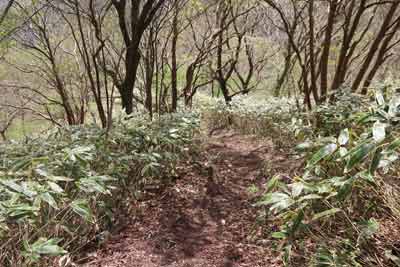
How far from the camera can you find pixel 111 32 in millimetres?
7457

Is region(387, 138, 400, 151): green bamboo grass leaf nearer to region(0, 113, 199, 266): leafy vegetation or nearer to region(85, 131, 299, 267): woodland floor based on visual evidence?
→ region(0, 113, 199, 266): leafy vegetation

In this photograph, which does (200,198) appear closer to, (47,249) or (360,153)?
(47,249)

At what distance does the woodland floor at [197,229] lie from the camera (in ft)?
7.66

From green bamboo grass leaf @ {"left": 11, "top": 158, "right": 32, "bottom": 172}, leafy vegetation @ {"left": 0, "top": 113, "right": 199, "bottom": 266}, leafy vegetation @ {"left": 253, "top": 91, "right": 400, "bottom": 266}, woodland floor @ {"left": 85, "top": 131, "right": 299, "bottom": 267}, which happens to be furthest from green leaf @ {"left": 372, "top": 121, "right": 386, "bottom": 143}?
green bamboo grass leaf @ {"left": 11, "top": 158, "right": 32, "bottom": 172}

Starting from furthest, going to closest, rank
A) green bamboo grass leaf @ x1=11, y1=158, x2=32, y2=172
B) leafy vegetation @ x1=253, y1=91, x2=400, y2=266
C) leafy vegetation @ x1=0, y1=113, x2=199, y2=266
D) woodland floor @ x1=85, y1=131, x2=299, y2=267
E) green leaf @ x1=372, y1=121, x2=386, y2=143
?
woodland floor @ x1=85, y1=131, x2=299, y2=267, green bamboo grass leaf @ x1=11, y1=158, x2=32, y2=172, leafy vegetation @ x1=0, y1=113, x2=199, y2=266, leafy vegetation @ x1=253, y1=91, x2=400, y2=266, green leaf @ x1=372, y1=121, x2=386, y2=143

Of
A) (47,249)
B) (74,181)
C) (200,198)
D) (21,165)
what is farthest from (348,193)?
(200,198)

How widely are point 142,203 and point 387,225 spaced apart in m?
2.26

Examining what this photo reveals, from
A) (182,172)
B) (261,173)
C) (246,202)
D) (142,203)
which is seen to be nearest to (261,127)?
(261,173)

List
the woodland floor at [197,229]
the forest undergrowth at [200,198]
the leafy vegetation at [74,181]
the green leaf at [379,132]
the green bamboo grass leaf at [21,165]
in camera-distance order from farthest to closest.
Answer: the woodland floor at [197,229] < the green bamboo grass leaf at [21,165] < the leafy vegetation at [74,181] < the forest undergrowth at [200,198] < the green leaf at [379,132]

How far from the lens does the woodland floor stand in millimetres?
2334

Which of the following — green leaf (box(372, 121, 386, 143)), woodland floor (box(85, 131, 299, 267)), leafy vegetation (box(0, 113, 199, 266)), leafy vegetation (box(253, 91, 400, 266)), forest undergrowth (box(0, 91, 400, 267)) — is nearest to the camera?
green leaf (box(372, 121, 386, 143))

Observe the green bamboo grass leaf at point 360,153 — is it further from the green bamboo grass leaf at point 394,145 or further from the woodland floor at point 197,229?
the woodland floor at point 197,229

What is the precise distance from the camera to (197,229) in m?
2.81

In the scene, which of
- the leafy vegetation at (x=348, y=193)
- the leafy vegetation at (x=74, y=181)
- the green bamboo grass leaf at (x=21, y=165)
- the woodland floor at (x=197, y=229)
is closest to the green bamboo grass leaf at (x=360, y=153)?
the leafy vegetation at (x=348, y=193)
